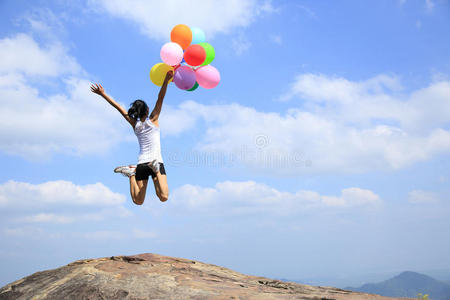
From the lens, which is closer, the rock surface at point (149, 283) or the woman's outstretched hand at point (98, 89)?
the rock surface at point (149, 283)

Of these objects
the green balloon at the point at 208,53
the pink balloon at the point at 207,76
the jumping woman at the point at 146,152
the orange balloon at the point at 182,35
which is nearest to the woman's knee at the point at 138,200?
the jumping woman at the point at 146,152

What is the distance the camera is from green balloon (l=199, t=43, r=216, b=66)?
8602 mm

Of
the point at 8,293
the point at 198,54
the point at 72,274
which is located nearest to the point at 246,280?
the point at 72,274

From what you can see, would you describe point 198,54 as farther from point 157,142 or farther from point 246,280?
point 246,280

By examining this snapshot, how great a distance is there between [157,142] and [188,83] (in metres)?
1.63

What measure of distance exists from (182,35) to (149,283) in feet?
18.5

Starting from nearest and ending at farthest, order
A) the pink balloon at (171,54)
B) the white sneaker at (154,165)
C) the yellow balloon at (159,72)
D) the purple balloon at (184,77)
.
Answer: the white sneaker at (154,165)
the pink balloon at (171,54)
the purple balloon at (184,77)
the yellow balloon at (159,72)

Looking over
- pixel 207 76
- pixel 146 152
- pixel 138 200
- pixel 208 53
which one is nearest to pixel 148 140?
pixel 146 152

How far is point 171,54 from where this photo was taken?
8.06 meters

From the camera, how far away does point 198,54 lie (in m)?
8.25

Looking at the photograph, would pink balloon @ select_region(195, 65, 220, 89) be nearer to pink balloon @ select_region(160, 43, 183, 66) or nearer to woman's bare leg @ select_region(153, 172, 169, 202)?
pink balloon @ select_region(160, 43, 183, 66)

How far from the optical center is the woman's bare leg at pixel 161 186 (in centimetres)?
778

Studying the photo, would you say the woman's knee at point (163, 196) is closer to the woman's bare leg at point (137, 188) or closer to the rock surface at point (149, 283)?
the woman's bare leg at point (137, 188)

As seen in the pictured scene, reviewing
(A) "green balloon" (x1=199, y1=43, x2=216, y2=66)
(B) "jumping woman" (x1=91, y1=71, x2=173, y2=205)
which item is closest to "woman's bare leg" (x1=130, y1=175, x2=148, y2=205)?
(B) "jumping woman" (x1=91, y1=71, x2=173, y2=205)
